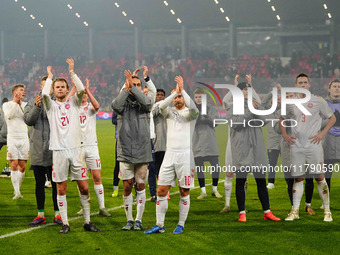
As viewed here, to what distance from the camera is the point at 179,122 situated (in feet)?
28.7

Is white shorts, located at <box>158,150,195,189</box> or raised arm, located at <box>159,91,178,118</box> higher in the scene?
raised arm, located at <box>159,91,178,118</box>

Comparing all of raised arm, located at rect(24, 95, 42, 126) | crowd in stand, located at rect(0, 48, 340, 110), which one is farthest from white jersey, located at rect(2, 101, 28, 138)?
crowd in stand, located at rect(0, 48, 340, 110)

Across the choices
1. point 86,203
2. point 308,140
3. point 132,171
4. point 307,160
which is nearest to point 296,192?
point 307,160

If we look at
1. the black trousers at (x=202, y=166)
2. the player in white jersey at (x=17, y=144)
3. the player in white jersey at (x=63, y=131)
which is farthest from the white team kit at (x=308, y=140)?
the player in white jersey at (x=17, y=144)

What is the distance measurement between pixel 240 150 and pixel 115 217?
2.27 metres

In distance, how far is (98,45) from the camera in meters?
58.9

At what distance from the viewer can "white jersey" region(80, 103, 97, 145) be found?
10133mm

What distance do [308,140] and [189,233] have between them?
2297 millimetres

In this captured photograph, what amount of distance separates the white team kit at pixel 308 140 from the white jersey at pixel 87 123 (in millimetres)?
3150

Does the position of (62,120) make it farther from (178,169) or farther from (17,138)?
(17,138)

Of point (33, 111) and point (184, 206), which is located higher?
point (33, 111)

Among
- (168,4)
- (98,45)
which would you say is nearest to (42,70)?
(98,45)

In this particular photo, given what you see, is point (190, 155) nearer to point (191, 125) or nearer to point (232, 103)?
point (191, 125)

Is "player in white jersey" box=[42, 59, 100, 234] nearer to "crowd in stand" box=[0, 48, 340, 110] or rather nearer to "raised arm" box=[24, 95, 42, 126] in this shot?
"raised arm" box=[24, 95, 42, 126]
